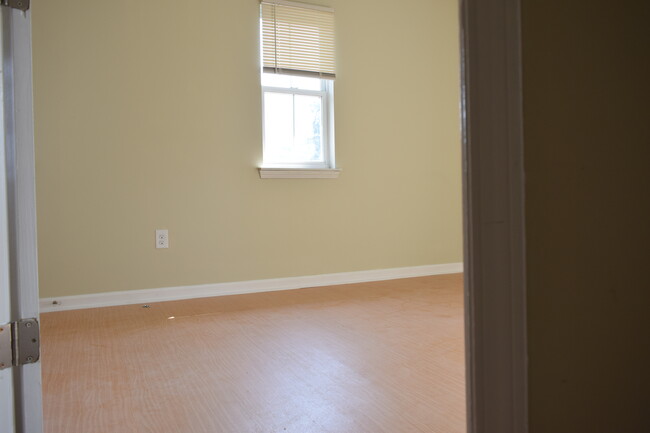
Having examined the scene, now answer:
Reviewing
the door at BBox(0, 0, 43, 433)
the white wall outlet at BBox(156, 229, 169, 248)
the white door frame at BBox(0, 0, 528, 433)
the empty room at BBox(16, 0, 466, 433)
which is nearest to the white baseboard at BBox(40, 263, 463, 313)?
the empty room at BBox(16, 0, 466, 433)

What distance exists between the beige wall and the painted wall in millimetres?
2610

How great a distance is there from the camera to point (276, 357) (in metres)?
1.84

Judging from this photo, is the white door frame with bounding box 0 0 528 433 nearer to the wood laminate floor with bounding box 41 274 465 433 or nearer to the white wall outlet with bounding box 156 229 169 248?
the wood laminate floor with bounding box 41 274 465 433

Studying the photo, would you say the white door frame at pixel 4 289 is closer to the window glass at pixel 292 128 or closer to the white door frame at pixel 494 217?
the white door frame at pixel 494 217

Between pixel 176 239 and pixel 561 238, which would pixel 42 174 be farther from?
pixel 561 238

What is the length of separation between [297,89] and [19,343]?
2.76 meters

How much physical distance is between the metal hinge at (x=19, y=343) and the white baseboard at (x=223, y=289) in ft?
6.59

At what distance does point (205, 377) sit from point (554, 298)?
4.15 feet

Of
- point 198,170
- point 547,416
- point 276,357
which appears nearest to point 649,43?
point 547,416

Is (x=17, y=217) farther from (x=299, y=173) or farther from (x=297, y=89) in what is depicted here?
(x=297, y=89)

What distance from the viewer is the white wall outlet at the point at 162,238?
9.71 ft

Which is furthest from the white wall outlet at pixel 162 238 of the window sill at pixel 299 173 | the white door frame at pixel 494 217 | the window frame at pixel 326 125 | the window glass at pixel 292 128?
the white door frame at pixel 494 217

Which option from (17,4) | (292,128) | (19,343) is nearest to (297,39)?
(292,128)

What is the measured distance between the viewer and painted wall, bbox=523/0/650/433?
28.3 inches
